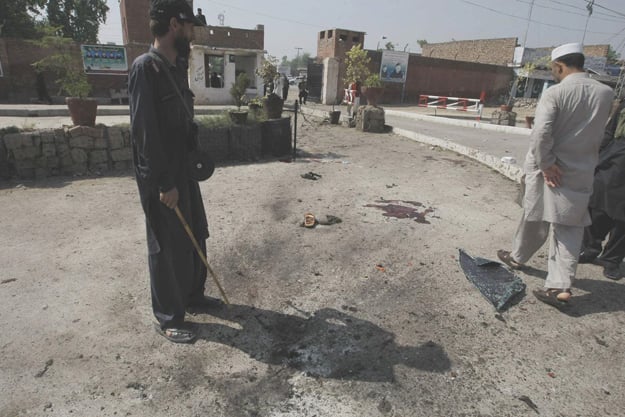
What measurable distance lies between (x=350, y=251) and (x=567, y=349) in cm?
197

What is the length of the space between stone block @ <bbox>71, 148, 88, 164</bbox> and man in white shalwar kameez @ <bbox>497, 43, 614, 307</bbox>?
6472 mm

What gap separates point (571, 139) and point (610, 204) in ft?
3.64

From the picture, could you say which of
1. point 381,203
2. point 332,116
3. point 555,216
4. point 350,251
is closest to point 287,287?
point 350,251

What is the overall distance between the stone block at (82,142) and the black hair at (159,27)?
496 cm

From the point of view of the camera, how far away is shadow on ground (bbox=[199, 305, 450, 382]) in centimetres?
238

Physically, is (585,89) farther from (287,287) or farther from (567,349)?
(287,287)

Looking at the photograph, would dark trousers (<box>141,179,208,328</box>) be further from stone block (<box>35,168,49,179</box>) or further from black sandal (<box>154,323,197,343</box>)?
stone block (<box>35,168,49,179</box>)

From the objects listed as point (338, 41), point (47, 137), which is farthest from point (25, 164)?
point (338, 41)

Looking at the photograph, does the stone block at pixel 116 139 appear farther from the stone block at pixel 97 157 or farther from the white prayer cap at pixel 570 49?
the white prayer cap at pixel 570 49

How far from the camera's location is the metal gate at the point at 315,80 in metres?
25.4

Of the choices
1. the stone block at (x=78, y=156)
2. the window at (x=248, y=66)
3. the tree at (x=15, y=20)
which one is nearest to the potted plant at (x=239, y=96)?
the stone block at (x=78, y=156)

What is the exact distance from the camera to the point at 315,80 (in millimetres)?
25656

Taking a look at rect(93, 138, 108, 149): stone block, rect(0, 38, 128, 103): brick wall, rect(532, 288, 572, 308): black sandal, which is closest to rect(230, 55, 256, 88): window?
rect(0, 38, 128, 103): brick wall

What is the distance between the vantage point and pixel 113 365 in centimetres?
232
